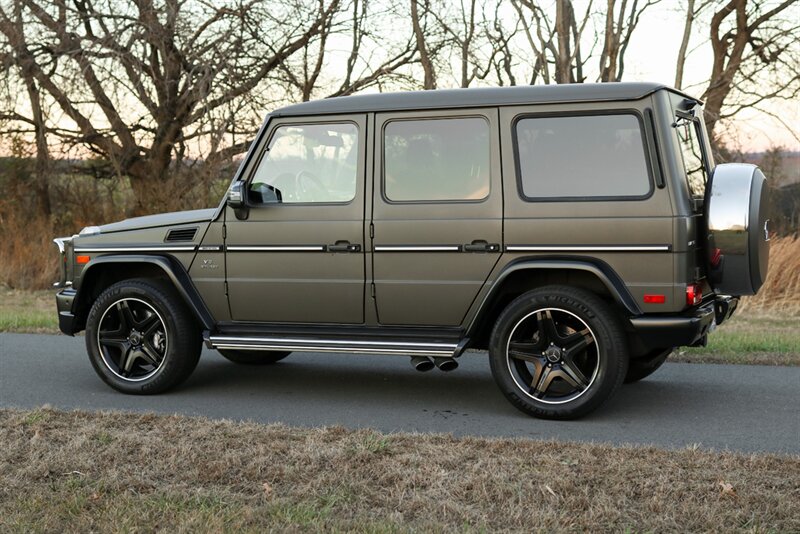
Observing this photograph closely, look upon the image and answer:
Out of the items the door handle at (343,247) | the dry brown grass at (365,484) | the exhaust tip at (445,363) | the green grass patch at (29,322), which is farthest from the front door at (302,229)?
the green grass patch at (29,322)

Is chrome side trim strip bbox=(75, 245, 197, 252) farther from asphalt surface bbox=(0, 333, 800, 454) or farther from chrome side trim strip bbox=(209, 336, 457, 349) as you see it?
asphalt surface bbox=(0, 333, 800, 454)

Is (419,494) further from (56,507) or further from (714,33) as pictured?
(714,33)

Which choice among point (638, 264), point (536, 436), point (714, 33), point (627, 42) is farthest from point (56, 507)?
point (714, 33)

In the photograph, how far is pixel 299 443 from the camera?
5688 mm

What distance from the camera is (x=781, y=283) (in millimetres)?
14094

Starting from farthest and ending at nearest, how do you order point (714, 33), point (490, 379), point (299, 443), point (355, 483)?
point (714, 33) → point (490, 379) → point (299, 443) → point (355, 483)

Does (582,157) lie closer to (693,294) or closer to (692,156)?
(692,156)

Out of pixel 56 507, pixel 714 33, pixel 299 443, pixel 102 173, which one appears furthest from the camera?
pixel 102 173

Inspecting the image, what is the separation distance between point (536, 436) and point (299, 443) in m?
1.45

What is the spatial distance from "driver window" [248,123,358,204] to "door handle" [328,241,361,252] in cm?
32

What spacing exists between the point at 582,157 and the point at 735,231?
1.06 m

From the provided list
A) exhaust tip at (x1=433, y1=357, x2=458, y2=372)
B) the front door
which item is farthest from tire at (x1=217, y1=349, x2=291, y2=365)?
exhaust tip at (x1=433, y1=357, x2=458, y2=372)

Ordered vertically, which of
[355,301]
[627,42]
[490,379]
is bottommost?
[490,379]

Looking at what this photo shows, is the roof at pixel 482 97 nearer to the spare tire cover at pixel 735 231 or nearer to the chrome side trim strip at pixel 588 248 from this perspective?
the spare tire cover at pixel 735 231
